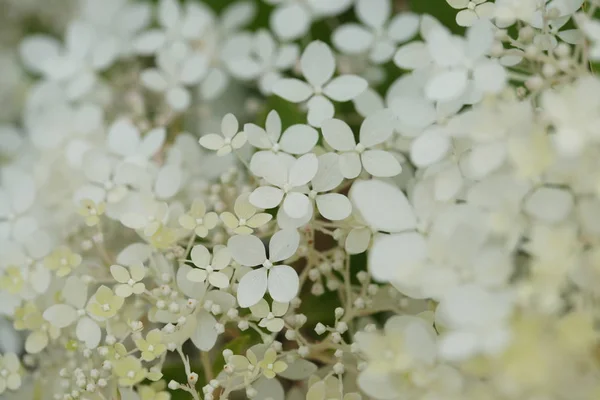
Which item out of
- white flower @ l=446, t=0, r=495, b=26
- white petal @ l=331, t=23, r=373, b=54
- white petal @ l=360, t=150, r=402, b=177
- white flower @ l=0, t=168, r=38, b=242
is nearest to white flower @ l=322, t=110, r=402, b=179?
white petal @ l=360, t=150, r=402, b=177

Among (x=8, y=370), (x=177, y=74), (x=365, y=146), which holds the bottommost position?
(x=8, y=370)

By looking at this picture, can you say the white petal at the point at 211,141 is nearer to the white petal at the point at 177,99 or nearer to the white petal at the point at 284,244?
the white petal at the point at 284,244

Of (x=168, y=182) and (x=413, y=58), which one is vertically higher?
(x=413, y=58)

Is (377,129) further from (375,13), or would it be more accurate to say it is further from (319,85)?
(375,13)

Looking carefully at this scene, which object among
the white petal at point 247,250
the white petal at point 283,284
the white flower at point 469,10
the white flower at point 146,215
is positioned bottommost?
the white flower at point 146,215

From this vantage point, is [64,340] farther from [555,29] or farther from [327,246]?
[555,29]

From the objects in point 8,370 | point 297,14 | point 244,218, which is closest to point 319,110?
point 244,218

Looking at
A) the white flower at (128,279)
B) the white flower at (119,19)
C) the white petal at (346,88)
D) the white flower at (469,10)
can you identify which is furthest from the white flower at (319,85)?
the white flower at (119,19)
